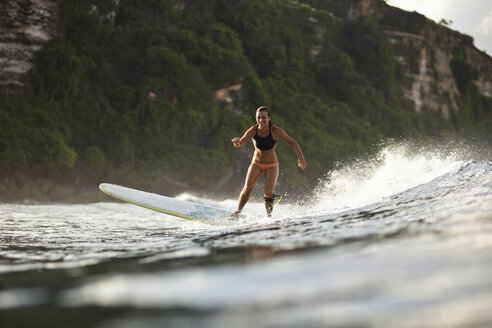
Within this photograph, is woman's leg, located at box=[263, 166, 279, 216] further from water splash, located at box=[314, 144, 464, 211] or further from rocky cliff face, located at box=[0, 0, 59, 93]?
rocky cliff face, located at box=[0, 0, 59, 93]

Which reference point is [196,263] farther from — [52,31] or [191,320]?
[52,31]

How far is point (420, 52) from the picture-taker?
3916 cm

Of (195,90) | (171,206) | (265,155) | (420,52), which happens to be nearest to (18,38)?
(195,90)

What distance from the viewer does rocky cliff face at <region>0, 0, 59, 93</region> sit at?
20750 mm

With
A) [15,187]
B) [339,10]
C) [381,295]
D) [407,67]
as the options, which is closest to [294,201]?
[15,187]

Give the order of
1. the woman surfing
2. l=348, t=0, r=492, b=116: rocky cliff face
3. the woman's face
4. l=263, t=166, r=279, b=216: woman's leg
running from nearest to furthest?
the woman's face < the woman surfing < l=263, t=166, r=279, b=216: woman's leg < l=348, t=0, r=492, b=116: rocky cliff face

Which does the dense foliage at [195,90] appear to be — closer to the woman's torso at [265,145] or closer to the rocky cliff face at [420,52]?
the rocky cliff face at [420,52]

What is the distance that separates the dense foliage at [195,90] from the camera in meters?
22.0

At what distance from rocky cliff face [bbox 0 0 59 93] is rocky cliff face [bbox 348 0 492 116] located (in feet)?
85.2

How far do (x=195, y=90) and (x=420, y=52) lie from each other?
22.9 m

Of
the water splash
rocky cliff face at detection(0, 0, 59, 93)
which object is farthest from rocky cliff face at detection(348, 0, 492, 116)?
the water splash

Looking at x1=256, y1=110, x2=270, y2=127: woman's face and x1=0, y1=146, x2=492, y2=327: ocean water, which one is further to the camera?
x1=256, y1=110, x2=270, y2=127: woman's face

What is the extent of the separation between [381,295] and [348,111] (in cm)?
3305

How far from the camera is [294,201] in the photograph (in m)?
26.4
